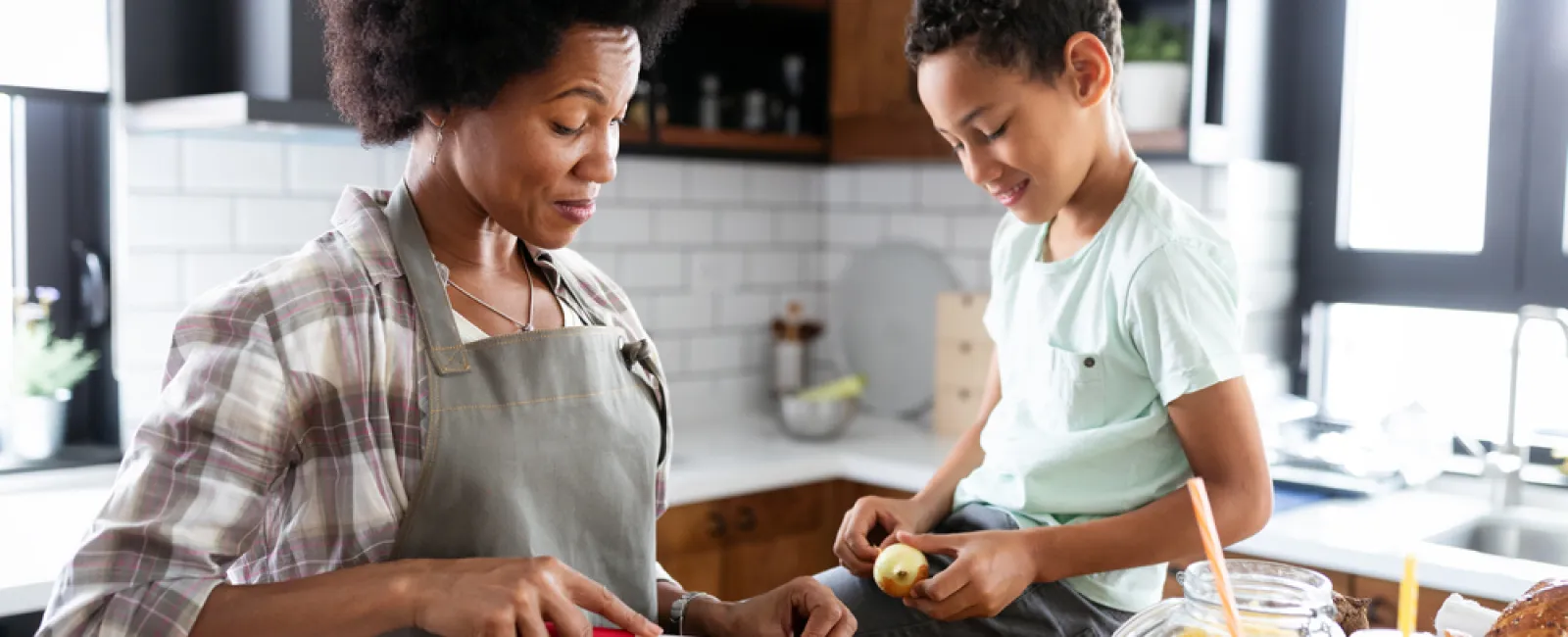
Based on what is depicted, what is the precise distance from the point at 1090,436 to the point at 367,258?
79 centimetres

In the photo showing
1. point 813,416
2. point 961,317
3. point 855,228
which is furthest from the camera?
point 855,228

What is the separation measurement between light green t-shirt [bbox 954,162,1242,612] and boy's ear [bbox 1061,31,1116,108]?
12cm

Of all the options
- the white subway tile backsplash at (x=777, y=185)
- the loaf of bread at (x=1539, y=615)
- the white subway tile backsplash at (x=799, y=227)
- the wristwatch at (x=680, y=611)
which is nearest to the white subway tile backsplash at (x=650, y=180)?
the white subway tile backsplash at (x=777, y=185)

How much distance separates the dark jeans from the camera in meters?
1.54

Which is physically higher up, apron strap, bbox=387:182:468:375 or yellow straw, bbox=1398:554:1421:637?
apron strap, bbox=387:182:468:375

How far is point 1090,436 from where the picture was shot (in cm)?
153

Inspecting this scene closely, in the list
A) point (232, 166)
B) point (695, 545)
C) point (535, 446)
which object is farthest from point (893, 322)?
point (535, 446)

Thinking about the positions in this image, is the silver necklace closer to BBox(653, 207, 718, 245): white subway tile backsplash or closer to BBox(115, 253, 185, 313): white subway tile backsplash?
BBox(115, 253, 185, 313): white subway tile backsplash

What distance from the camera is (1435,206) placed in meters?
2.92

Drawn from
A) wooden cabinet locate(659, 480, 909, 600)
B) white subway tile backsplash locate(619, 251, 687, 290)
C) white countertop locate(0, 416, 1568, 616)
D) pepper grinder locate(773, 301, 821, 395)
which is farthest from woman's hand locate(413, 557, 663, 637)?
pepper grinder locate(773, 301, 821, 395)

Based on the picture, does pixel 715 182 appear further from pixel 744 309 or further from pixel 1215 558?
pixel 1215 558

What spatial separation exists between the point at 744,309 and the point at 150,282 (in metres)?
1.51

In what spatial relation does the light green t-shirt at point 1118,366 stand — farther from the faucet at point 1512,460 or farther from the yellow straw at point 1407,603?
the faucet at point 1512,460

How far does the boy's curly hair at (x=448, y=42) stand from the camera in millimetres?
1300
